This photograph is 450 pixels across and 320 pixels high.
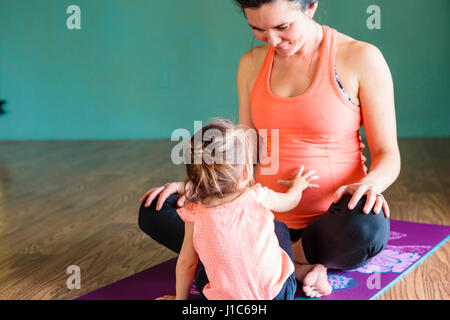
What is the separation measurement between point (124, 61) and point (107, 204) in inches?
83.9

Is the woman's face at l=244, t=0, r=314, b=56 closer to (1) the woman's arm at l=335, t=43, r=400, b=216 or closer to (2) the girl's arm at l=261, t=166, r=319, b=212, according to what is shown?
(1) the woman's arm at l=335, t=43, r=400, b=216

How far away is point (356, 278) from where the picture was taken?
144cm

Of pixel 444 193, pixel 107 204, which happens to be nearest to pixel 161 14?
pixel 107 204

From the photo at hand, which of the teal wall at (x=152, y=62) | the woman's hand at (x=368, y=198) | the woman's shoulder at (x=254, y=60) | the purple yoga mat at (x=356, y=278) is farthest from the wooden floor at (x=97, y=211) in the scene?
the woman's shoulder at (x=254, y=60)

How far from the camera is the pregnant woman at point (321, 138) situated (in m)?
1.30

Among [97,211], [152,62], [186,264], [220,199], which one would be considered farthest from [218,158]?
[152,62]

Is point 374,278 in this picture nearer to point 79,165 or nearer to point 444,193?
point 444,193

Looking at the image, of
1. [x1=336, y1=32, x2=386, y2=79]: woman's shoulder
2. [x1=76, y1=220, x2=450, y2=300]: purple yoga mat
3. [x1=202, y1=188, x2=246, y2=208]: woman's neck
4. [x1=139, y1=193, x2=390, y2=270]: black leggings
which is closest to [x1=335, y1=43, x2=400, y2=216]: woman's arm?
[x1=336, y1=32, x2=386, y2=79]: woman's shoulder

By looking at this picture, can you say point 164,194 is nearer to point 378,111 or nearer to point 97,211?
point 378,111

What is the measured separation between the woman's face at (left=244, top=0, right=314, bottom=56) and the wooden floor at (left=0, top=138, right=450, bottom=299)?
68 centimetres

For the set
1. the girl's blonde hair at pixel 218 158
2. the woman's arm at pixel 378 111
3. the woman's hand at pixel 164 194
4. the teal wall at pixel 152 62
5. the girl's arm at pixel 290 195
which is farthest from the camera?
the teal wall at pixel 152 62

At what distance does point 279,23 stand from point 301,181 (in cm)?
40

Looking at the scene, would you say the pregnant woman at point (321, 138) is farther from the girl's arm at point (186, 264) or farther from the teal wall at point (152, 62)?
Answer: the teal wall at point (152, 62)
